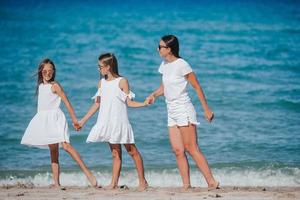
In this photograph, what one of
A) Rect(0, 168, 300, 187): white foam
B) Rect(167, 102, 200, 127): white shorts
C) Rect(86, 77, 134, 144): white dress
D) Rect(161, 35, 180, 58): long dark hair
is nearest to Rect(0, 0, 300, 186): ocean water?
Rect(0, 168, 300, 187): white foam

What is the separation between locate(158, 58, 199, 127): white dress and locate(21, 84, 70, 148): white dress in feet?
4.19

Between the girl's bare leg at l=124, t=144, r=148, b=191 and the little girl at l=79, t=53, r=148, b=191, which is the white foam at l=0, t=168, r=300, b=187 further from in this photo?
the little girl at l=79, t=53, r=148, b=191

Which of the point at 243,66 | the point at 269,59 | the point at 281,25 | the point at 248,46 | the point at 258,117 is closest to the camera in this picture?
the point at 258,117

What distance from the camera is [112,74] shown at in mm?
8656

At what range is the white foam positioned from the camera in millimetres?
10555

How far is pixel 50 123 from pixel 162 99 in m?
7.99

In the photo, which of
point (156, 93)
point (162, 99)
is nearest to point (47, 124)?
point (156, 93)

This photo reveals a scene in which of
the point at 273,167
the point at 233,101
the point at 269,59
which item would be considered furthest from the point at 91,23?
the point at 273,167

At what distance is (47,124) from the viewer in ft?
29.1

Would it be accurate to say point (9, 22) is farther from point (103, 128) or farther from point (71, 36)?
point (103, 128)

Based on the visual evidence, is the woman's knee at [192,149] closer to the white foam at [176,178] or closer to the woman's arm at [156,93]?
the woman's arm at [156,93]

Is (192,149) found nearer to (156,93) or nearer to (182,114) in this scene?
(182,114)

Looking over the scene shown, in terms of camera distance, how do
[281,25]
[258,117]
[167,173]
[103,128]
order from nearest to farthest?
[103,128] < [167,173] < [258,117] < [281,25]

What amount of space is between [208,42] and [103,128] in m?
22.2
